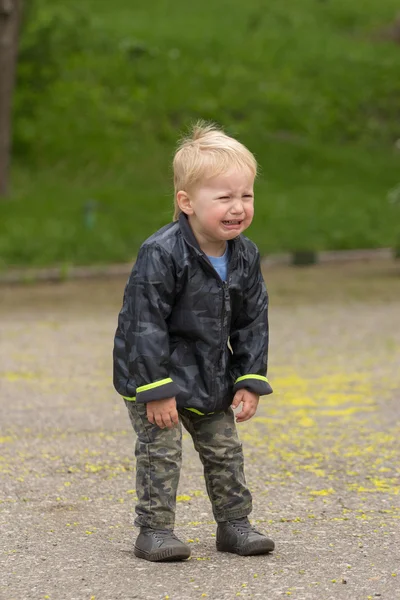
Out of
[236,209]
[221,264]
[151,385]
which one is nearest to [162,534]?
[151,385]

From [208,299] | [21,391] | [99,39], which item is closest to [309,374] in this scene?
[21,391]

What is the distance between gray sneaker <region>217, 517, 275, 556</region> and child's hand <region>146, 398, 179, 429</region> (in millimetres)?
510

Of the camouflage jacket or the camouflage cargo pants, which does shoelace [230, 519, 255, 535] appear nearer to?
the camouflage cargo pants

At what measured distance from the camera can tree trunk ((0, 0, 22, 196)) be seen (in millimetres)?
18203

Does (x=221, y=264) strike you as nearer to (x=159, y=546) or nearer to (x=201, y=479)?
(x=159, y=546)

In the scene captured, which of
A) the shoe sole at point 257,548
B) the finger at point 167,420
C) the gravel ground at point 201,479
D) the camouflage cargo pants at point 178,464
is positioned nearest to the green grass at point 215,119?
the gravel ground at point 201,479

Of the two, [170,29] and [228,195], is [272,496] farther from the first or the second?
[170,29]

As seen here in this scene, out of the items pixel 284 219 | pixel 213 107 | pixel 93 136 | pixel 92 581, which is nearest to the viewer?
pixel 92 581

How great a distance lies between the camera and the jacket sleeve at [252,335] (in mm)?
4465

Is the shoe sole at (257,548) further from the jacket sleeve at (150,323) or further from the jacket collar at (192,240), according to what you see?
the jacket collar at (192,240)

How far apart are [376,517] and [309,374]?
3773 millimetres

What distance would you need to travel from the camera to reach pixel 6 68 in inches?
727

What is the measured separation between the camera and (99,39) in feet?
84.4

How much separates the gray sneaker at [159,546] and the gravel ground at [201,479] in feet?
0.12
